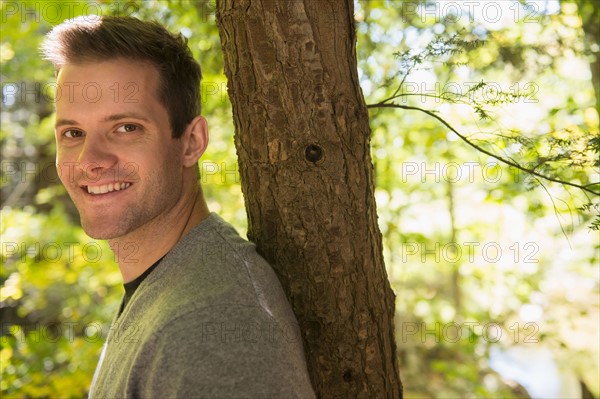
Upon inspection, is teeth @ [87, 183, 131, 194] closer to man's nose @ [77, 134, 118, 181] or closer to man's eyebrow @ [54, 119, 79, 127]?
man's nose @ [77, 134, 118, 181]

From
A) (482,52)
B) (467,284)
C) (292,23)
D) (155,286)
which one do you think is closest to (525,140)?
(292,23)

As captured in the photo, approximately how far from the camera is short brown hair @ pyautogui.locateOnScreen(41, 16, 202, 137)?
→ 65.6 inches

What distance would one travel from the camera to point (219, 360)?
1.11 m

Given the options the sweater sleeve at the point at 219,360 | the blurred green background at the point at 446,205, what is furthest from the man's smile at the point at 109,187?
the blurred green background at the point at 446,205

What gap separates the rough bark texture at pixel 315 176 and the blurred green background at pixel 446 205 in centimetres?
39

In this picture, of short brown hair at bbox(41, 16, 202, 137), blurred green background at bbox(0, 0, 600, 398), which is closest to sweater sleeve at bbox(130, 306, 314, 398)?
short brown hair at bbox(41, 16, 202, 137)

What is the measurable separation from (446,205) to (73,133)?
13.2ft

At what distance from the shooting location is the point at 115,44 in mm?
1656

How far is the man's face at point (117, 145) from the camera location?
164 centimetres

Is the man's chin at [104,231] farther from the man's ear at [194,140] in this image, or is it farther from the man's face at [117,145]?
the man's ear at [194,140]

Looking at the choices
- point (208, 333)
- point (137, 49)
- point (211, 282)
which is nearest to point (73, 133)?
point (137, 49)

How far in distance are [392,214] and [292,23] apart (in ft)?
10.0

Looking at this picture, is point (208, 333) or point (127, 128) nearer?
point (208, 333)

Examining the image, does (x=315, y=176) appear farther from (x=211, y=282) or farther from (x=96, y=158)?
(x=96, y=158)
